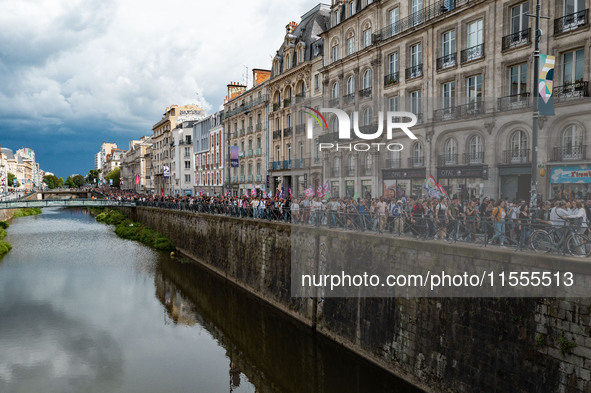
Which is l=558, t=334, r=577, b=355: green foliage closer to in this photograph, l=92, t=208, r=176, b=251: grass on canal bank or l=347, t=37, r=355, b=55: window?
l=347, t=37, r=355, b=55: window

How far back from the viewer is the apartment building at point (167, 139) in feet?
276

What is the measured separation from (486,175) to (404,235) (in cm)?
1032

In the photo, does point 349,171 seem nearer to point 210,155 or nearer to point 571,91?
point 571,91

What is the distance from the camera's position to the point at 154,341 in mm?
18875

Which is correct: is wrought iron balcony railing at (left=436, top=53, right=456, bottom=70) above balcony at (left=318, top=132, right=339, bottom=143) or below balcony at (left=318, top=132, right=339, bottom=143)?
above

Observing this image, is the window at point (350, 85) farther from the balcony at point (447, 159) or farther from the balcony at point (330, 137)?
the balcony at point (447, 159)

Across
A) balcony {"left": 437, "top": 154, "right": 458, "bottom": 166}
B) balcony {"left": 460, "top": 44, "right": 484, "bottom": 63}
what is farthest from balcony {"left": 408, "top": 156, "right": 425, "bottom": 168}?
balcony {"left": 460, "top": 44, "right": 484, "bottom": 63}

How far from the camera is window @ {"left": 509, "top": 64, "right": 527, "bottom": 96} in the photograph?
20.8 m

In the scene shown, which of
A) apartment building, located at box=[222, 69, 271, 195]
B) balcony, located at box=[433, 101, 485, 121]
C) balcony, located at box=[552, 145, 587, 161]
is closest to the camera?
balcony, located at box=[552, 145, 587, 161]

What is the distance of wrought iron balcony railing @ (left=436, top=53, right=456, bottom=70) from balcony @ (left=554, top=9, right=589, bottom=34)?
221 inches

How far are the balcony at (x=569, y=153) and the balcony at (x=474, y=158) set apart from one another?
12.4 feet

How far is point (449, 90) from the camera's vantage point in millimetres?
24484

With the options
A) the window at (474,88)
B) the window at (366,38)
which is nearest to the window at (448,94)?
the window at (474,88)

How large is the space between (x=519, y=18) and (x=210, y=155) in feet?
159
